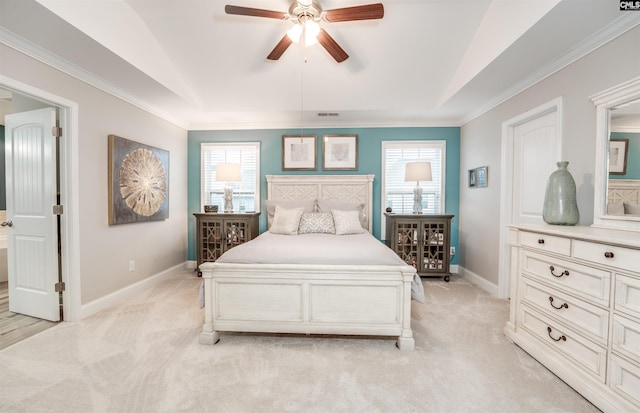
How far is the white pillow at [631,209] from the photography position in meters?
1.84

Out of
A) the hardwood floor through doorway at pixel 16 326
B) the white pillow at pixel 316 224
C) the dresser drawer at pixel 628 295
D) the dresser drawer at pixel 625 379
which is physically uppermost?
the white pillow at pixel 316 224

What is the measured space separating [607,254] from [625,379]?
685 mm

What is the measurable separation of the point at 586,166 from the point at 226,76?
3928 millimetres

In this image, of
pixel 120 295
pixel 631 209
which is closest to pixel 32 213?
pixel 120 295

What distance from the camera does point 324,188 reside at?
4508 mm

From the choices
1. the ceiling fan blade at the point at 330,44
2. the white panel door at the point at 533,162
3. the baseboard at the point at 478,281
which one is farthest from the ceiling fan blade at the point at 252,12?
the baseboard at the point at 478,281

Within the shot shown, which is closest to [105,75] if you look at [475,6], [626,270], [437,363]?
[475,6]

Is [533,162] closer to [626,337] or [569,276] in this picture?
[569,276]

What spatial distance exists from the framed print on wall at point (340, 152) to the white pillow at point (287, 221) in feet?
4.06

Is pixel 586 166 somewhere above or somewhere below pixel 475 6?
below

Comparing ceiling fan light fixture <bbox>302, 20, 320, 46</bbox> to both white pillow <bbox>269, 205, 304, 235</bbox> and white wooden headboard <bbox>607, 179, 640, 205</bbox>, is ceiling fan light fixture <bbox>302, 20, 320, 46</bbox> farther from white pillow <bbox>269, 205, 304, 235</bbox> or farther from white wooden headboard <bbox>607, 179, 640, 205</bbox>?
white wooden headboard <bbox>607, 179, 640, 205</bbox>

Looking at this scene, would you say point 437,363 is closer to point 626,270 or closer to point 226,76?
point 626,270

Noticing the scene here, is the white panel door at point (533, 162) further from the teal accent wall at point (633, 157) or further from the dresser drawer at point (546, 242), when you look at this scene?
the dresser drawer at point (546, 242)

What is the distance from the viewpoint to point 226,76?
341 centimetres
